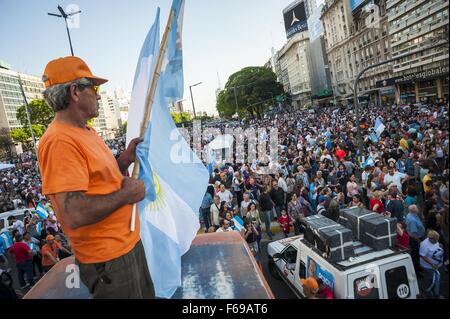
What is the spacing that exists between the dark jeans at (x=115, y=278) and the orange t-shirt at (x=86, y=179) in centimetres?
4

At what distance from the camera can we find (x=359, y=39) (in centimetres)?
421

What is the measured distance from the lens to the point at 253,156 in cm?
1786

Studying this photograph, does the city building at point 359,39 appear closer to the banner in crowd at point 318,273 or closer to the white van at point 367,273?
the white van at point 367,273

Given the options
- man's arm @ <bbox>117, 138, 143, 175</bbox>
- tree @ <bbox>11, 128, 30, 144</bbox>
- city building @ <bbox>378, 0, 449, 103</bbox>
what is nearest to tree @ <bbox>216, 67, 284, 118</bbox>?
tree @ <bbox>11, 128, 30, 144</bbox>

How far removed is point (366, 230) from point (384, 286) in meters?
1.37

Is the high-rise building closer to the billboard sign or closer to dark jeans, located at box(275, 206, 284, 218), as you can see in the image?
the billboard sign

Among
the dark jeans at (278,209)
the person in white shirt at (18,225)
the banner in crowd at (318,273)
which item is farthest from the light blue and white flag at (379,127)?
the person in white shirt at (18,225)

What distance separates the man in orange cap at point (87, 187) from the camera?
1.56 metres

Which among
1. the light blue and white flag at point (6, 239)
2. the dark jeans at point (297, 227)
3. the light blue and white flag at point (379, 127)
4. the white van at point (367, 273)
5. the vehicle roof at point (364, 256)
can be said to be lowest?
the dark jeans at point (297, 227)

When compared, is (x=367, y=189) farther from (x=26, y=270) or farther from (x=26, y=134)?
(x=26, y=134)

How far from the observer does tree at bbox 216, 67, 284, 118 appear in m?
69.6

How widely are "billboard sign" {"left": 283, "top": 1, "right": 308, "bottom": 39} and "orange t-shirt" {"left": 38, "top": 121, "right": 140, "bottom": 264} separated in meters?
98.6
